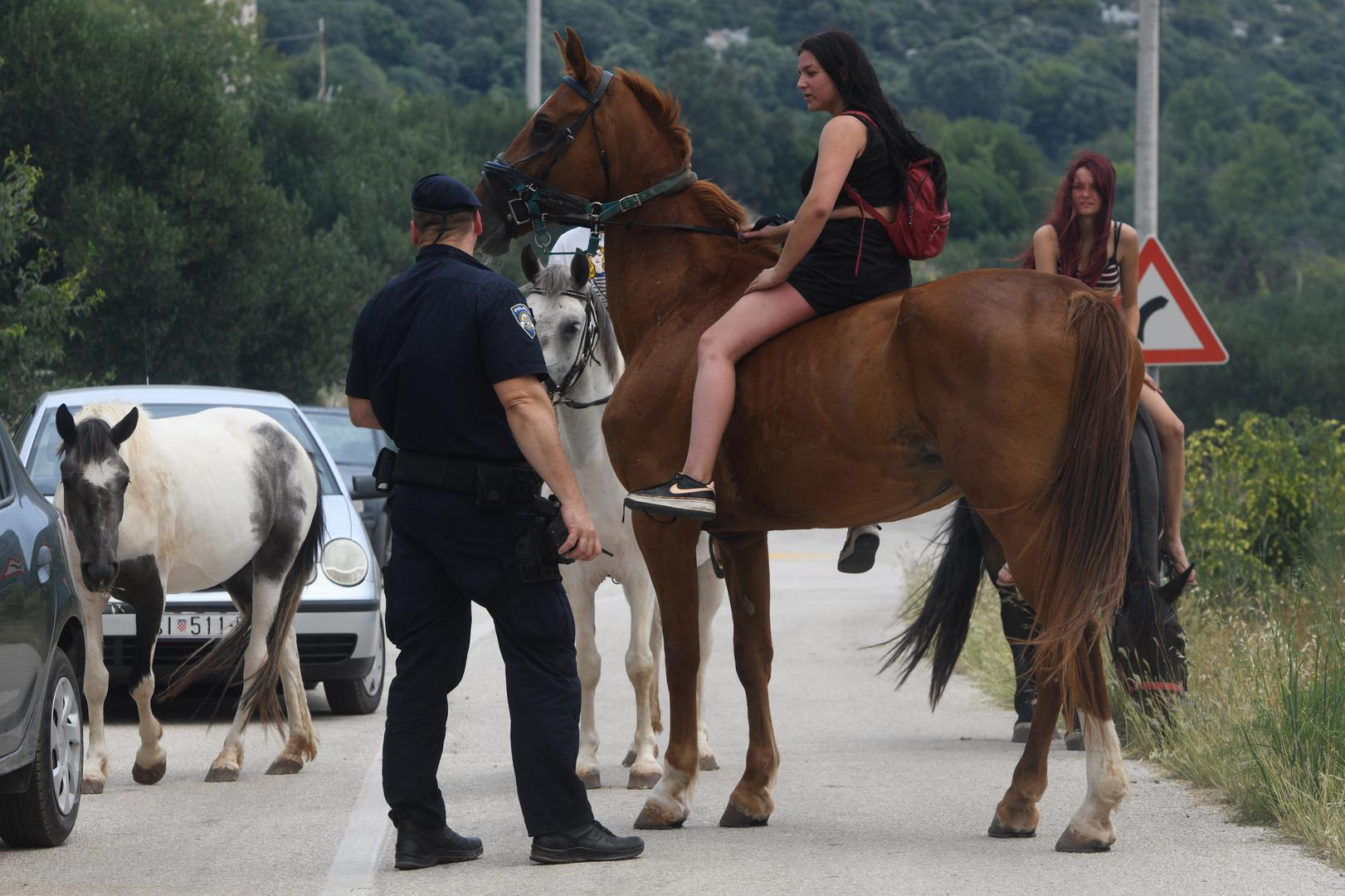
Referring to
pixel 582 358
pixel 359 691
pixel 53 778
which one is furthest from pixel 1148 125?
pixel 53 778

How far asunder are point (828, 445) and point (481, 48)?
330 feet

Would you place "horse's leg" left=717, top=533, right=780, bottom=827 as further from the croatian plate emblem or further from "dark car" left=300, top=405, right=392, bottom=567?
"dark car" left=300, top=405, right=392, bottom=567

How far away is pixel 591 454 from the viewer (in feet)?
28.9

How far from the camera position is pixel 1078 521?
6.43m

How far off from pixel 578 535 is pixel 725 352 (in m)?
1.04

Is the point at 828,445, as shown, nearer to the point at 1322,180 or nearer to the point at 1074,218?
the point at 1074,218

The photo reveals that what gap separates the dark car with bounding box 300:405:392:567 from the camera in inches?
793

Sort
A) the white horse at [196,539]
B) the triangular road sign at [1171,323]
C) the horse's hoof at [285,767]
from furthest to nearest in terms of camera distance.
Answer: the triangular road sign at [1171,323]
the horse's hoof at [285,767]
the white horse at [196,539]

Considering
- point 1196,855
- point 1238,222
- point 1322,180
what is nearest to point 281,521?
point 1196,855

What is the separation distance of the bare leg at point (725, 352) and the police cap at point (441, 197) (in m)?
1.00

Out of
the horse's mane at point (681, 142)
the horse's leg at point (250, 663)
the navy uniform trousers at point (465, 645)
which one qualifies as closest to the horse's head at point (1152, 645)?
the horse's mane at point (681, 142)

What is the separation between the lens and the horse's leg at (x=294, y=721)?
29.6ft

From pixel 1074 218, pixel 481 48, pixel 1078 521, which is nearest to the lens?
pixel 1078 521

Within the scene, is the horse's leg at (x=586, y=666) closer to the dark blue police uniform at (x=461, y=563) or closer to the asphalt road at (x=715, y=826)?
the asphalt road at (x=715, y=826)
